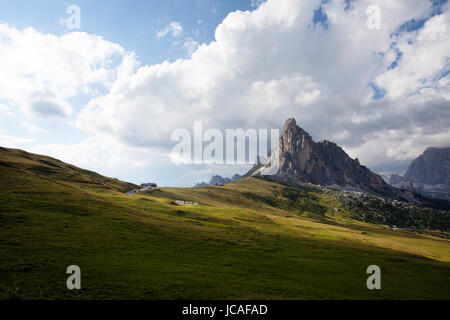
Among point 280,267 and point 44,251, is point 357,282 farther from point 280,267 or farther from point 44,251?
point 44,251

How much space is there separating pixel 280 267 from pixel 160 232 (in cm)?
3439

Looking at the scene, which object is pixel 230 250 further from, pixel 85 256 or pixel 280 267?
pixel 85 256

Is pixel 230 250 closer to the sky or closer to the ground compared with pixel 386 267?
closer to the sky

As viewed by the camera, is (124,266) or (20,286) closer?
(20,286)

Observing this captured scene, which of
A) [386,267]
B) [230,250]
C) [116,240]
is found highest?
[116,240]

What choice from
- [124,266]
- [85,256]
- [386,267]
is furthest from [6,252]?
[386,267]

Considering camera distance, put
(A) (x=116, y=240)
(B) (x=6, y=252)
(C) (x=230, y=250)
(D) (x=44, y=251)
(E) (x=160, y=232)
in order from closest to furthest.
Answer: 1. (B) (x=6, y=252)
2. (D) (x=44, y=251)
3. (A) (x=116, y=240)
4. (C) (x=230, y=250)
5. (E) (x=160, y=232)

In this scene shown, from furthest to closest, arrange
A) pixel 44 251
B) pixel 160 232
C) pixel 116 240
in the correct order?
1. pixel 160 232
2. pixel 116 240
3. pixel 44 251

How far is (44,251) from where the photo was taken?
133ft
